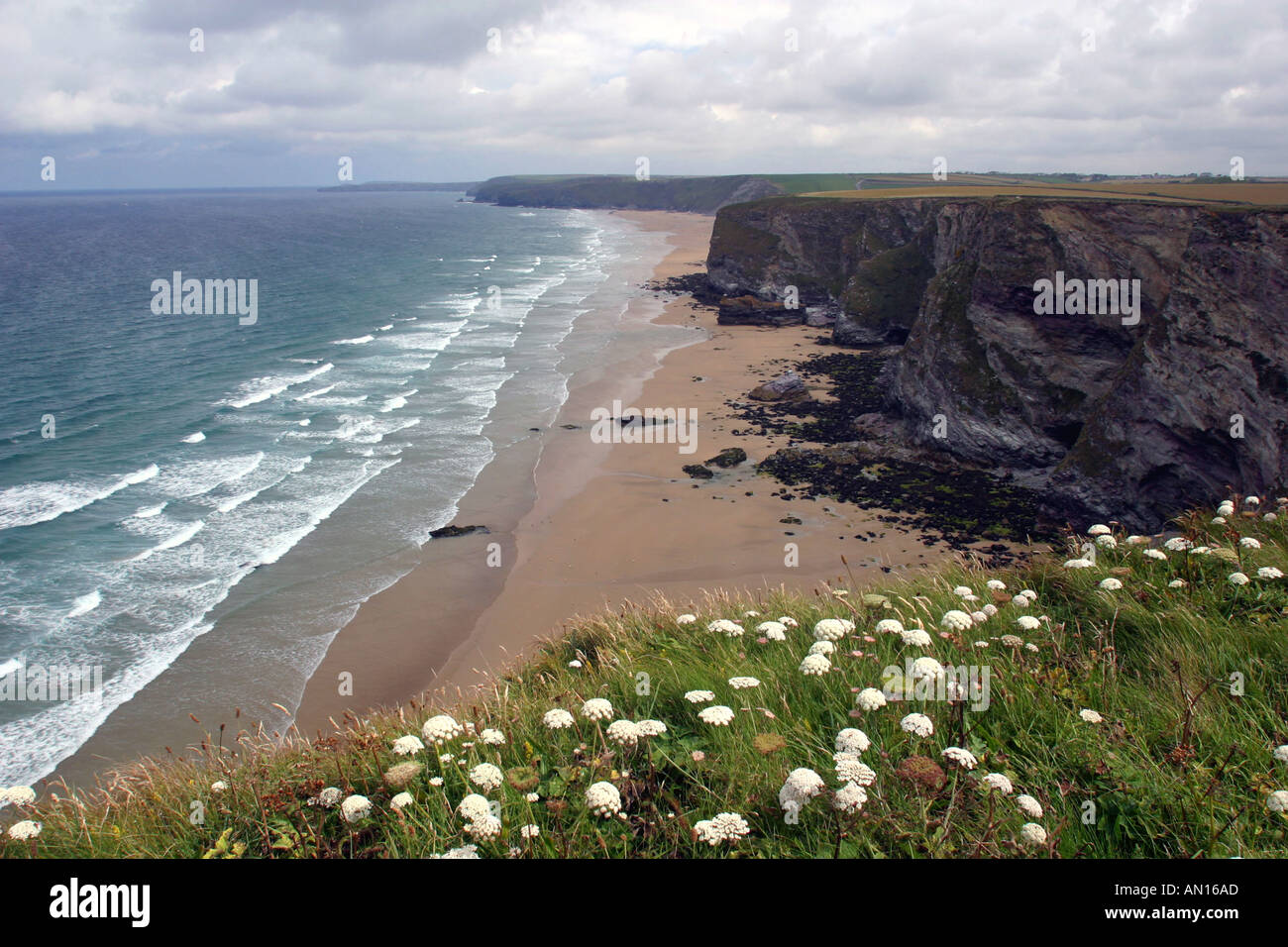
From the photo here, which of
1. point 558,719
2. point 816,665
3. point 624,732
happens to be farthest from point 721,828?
point 816,665

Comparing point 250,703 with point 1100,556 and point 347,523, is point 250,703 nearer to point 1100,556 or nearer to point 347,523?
point 347,523

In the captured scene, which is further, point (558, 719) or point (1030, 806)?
point (558, 719)

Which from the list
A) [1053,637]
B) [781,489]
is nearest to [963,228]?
[781,489]

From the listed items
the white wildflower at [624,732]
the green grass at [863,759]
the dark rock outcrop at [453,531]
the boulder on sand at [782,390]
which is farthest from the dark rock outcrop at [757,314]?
the white wildflower at [624,732]

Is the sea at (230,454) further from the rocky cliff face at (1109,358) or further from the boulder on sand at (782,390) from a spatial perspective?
the rocky cliff face at (1109,358)

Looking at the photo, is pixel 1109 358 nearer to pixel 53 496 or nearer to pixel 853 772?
pixel 853 772
